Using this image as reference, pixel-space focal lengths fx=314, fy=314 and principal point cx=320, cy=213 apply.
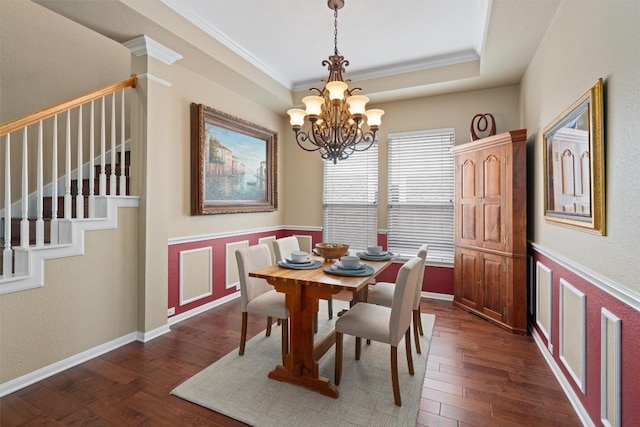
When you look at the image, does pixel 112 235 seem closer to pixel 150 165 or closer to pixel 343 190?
pixel 150 165

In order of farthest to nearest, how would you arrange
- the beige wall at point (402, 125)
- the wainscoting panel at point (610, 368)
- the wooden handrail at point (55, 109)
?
1. the beige wall at point (402, 125)
2. the wooden handrail at point (55, 109)
3. the wainscoting panel at point (610, 368)

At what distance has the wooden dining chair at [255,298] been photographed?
8.23 ft

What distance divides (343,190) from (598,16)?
11.5 ft

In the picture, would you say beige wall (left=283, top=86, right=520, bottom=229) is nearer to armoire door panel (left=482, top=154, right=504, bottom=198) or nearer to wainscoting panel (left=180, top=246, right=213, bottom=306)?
armoire door panel (left=482, top=154, right=504, bottom=198)

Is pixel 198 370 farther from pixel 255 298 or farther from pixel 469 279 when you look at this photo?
pixel 469 279

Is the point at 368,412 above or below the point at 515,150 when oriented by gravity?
below

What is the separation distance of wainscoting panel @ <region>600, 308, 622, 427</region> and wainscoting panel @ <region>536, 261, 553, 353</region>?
0.96 metres

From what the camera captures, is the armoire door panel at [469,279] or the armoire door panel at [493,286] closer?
the armoire door panel at [493,286]

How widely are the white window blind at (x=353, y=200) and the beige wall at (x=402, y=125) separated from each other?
4.3 inches

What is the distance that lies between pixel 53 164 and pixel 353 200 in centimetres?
358

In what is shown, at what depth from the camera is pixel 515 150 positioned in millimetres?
3203

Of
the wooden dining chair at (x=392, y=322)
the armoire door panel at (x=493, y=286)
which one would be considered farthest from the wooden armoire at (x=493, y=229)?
the wooden dining chair at (x=392, y=322)

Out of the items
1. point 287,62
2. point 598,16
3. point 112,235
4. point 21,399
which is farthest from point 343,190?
point 21,399

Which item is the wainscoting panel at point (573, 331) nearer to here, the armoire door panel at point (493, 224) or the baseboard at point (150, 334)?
the armoire door panel at point (493, 224)
